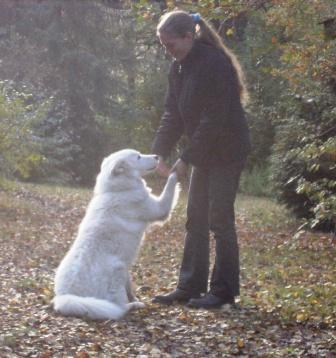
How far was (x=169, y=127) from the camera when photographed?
6953mm

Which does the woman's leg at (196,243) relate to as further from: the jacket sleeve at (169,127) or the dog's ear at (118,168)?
the dog's ear at (118,168)

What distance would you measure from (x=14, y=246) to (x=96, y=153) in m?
13.5

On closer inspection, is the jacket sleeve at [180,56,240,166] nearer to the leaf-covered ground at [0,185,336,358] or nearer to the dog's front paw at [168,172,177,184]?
the dog's front paw at [168,172,177,184]

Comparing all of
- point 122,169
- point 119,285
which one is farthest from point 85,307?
point 122,169

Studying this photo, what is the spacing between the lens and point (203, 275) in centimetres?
700

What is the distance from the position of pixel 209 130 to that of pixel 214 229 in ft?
2.81

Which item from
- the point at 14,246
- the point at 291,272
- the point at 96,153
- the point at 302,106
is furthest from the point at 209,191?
the point at 96,153

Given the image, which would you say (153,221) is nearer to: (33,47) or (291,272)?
(291,272)

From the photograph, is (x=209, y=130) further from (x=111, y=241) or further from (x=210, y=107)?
(x=111, y=241)

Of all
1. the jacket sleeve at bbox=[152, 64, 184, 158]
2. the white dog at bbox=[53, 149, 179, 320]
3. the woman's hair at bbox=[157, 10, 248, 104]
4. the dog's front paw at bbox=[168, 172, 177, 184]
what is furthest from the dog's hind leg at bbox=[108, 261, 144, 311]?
the woman's hair at bbox=[157, 10, 248, 104]

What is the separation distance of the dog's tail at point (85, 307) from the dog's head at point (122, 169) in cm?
101

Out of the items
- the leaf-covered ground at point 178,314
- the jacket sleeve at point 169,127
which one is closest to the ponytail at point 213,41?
the jacket sleeve at point 169,127

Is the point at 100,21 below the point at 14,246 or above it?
above

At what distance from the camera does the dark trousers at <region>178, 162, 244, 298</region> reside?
257 inches
